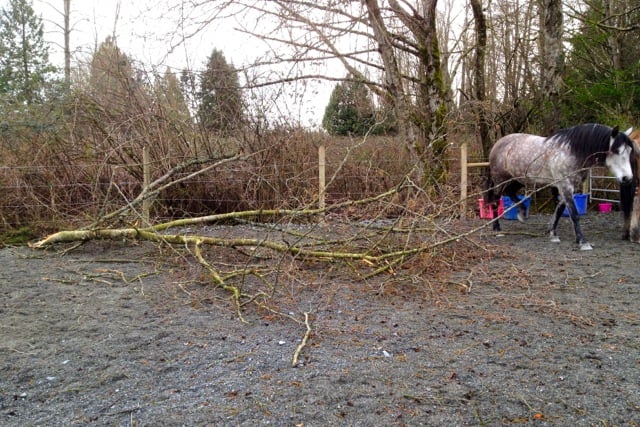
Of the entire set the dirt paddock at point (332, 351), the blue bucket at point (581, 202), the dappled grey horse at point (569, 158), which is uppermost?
the dappled grey horse at point (569, 158)

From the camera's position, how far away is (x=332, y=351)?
271 cm

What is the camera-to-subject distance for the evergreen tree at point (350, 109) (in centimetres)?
967

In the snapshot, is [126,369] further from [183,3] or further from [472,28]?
[472,28]

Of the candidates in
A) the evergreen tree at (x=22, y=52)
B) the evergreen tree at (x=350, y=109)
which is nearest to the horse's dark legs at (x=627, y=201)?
the evergreen tree at (x=350, y=109)

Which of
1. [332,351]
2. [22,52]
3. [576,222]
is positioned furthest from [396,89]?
[22,52]

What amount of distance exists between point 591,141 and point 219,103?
18.2 feet

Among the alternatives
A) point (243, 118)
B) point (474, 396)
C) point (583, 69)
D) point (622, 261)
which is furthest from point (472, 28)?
point (474, 396)

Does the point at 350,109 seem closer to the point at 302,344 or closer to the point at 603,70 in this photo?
the point at 603,70

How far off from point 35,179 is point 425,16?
7078 millimetres

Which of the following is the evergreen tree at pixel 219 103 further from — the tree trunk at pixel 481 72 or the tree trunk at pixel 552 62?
the tree trunk at pixel 552 62

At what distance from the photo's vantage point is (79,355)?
2.71 meters

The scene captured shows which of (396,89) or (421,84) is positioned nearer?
(396,89)

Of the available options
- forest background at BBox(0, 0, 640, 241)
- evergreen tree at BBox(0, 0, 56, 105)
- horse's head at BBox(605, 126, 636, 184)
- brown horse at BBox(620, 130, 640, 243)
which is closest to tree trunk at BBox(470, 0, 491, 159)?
forest background at BBox(0, 0, 640, 241)

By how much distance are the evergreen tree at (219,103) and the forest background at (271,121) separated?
0.9 inches
